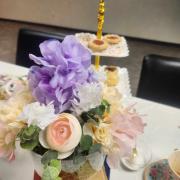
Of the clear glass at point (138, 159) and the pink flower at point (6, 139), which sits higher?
the pink flower at point (6, 139)

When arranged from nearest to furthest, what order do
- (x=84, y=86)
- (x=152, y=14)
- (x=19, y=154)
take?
1. (x=84, y=86)
2. (x=19, y=154)
3. (x=152, y=14)

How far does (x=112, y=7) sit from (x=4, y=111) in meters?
2.93

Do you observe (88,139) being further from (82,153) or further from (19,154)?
(19,154)

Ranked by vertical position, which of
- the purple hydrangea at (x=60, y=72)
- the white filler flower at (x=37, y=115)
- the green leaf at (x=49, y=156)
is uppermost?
the purple hydrangea at (x=60, y=72)

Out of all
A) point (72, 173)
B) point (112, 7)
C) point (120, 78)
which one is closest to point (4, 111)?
point (72, 173)

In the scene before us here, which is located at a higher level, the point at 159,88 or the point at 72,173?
the point at 72,173

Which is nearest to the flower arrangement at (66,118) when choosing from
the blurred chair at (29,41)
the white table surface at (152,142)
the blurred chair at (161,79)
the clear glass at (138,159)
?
the white table surface at (152,142)

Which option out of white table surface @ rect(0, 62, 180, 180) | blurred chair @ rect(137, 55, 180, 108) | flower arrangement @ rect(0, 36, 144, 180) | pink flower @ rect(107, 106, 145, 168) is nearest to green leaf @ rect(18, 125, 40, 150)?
flower arrangement @ rect(0, 36, 144, 180)

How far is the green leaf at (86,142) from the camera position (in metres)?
0.49

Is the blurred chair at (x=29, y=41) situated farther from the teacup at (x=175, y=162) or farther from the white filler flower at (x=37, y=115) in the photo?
the white filler flower at (x=37, y=115)

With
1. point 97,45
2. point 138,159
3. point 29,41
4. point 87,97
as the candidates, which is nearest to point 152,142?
point 138,159

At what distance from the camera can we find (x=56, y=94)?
49cm

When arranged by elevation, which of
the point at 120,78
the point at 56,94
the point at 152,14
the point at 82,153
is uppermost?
the point at 56,94

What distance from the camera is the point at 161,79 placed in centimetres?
123
